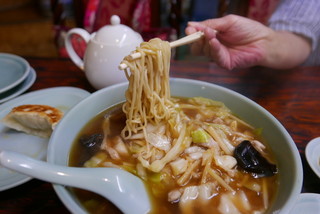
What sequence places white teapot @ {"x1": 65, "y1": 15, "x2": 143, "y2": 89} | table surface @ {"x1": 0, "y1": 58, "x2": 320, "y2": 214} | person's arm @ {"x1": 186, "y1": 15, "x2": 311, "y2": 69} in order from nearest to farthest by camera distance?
table surface @ {"x1": 0, "y1": 58, "x2": 320, "y2": 214} → white teapot @ {"x1": 65, "y1": 15, "x2": 143, "y2": 89} → person's arm @ {"x1": 186, "y1": 15, "x2": 311, "y2": 69}

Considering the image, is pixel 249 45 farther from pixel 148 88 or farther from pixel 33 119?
pixel 33 119

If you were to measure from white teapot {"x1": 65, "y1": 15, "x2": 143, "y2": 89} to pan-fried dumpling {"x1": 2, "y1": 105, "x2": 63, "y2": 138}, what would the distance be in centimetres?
34

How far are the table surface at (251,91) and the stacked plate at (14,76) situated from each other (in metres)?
0.06

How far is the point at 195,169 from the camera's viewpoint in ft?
3.15

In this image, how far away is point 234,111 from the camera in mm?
1188

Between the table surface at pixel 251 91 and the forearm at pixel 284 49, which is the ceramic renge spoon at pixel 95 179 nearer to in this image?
the table surface at pixel 251 91

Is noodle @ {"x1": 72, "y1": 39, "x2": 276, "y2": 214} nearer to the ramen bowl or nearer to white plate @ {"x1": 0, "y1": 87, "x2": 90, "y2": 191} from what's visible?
the ramen bowl

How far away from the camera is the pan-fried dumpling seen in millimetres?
1251

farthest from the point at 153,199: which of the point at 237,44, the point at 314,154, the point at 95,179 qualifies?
the point at 237,44

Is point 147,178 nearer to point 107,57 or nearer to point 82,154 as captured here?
point 82,154

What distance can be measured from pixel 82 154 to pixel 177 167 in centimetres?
38

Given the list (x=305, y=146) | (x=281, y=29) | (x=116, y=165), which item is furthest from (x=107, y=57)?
(x=281, y=29)

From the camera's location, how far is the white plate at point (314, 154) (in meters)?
1.05

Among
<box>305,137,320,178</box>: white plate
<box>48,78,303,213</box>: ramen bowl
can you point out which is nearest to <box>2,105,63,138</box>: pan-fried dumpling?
<box>48,78,303,213</box>: ramen bowl
